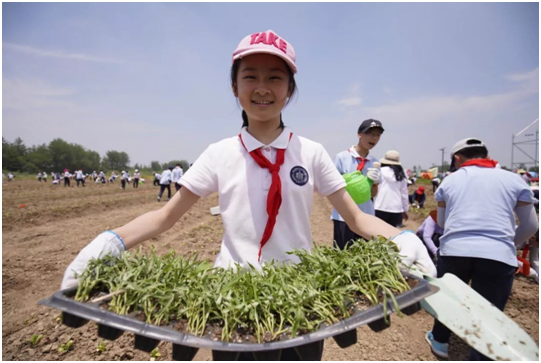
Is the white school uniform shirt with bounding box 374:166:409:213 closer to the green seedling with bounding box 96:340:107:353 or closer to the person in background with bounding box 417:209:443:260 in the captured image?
the person in background with bounding box 417:209:443:260

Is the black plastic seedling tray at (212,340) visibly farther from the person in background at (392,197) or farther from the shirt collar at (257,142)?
the person in background at (392,197)

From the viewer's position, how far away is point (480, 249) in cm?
230

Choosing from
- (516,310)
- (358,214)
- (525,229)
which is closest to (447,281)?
Result: (358,214)

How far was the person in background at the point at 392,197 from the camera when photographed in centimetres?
476

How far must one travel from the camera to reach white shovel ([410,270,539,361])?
979 millimetres

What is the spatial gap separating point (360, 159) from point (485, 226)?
1750mm

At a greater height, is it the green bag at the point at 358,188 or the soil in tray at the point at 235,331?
the green bag at the point at 358,188

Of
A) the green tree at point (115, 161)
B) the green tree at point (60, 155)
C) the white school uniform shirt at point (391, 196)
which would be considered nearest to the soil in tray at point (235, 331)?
the white school uniform shirt at point (391, 196)

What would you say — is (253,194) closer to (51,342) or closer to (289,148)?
(289,148)

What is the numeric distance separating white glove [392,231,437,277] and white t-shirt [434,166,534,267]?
1.47 m

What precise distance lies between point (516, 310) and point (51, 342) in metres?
5.65

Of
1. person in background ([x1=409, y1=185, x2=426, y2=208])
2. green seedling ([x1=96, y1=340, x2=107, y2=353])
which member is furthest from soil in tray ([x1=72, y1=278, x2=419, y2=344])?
person in background ([x1=409, y1=185, x2=426, y2=208])

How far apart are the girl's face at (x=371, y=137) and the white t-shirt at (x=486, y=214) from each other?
1.40 meters

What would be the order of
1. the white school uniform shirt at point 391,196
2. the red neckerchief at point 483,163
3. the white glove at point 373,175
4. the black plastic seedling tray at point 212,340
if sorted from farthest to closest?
1. the white school uniform shirt at point 391,196
2. the white glove at point 373,175
3. the red neckerchief at point 483,163
4. the black plastic seedling tray at point 212,340
